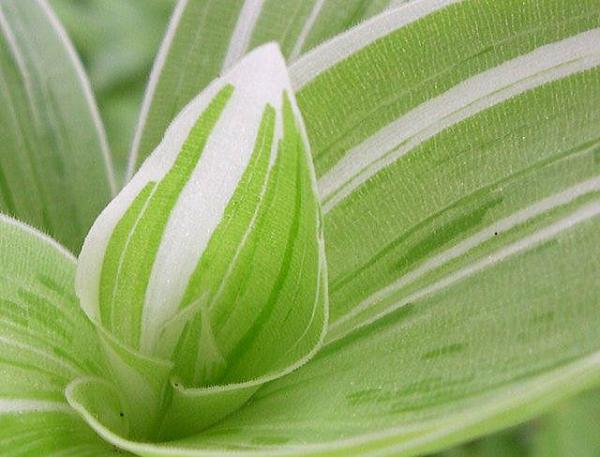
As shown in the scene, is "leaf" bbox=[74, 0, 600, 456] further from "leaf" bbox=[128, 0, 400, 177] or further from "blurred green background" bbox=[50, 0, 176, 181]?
"blurred green background" bbox=[50, 0, 176, 181]

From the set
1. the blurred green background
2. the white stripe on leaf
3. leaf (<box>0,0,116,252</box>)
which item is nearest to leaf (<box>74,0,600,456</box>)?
the white stripe on leaf

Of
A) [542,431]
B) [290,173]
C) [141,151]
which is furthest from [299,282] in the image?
[542,431]

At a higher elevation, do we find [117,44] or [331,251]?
[117,44]

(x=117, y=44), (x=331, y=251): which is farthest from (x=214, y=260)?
(x=117, y=44)

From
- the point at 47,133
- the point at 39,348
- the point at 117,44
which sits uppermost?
the point at 117,44

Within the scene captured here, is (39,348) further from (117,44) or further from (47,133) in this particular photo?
(117,44)

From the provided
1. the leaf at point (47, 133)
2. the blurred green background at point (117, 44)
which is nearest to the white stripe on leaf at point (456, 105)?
the leaf at point (47, 133)

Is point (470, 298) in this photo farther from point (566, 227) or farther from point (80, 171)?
point (80, 171)
